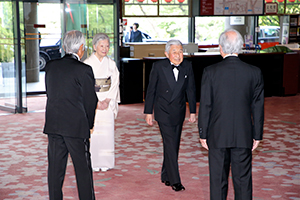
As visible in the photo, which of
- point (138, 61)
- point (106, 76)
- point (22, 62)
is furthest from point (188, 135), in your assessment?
point (22, 62)

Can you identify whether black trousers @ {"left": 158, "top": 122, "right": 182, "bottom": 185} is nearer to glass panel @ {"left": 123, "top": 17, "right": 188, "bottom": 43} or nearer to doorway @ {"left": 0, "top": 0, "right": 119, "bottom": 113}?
doorway @ {"left": 0, "top": 0, "right": 119, "bottom": 113}

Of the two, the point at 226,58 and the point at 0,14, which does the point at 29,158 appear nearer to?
the point at 226,58

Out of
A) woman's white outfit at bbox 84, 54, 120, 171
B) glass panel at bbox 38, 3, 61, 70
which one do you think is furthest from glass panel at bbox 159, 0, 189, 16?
woman's white outfit at bbox 84, 54, 120, 171

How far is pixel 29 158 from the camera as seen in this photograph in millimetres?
5309

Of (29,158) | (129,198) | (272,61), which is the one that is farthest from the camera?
(272,61)

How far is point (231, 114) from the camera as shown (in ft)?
9.70

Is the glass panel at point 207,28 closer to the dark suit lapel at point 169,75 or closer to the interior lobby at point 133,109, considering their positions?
the interior lobby at point 133,109

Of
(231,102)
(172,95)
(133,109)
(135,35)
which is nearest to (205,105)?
(231,102)

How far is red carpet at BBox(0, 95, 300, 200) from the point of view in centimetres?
414

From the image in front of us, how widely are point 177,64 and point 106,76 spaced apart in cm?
88

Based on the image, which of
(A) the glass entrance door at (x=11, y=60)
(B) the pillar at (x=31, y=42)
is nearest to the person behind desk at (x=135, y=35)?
(B) the pillar at (x=31, y=42)

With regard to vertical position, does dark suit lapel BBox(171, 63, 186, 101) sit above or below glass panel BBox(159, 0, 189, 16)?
below

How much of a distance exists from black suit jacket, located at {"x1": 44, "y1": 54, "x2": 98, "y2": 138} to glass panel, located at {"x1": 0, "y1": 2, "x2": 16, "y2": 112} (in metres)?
5.42

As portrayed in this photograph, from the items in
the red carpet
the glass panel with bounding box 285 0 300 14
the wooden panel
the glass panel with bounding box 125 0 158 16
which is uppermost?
the glass panel with bounding box 285 0 300 14
